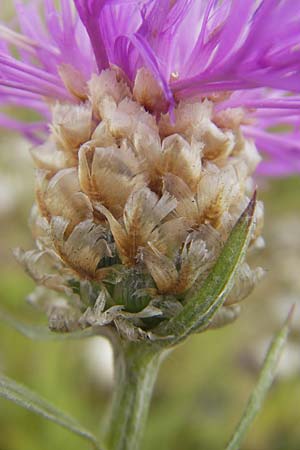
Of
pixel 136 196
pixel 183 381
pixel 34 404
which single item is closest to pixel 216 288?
pixel 136 196

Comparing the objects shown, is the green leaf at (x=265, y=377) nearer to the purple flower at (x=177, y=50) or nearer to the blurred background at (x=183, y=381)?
the purple flower at (x=177, y=50)

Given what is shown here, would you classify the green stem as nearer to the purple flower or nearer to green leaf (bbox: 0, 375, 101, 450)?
green leaf (bbox: 0, 375, 101, 450)

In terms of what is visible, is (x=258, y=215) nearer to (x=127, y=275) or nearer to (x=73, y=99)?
(x=127, y=275)

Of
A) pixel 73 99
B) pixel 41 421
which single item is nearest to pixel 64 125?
pixel 73 99

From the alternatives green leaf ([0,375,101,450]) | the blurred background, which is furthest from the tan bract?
the blurred background

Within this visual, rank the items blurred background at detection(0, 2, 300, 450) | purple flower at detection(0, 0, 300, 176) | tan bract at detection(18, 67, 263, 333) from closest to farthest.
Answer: purple flower at detection(0, 0, 300, 176)
tan bract at detection(18, 67, 263, 333)
blurred background at detection(0, 2, 300, 450)

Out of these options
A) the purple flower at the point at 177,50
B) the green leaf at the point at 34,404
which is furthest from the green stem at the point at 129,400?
the purple flower at the point at 177,50

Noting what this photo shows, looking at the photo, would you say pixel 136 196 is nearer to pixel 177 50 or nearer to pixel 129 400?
pixel 177 50
